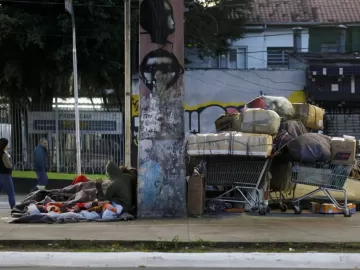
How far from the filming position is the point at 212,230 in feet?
28.0

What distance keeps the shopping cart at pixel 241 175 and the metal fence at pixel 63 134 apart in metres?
9.51

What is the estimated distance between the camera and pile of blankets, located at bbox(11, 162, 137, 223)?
30.9ft

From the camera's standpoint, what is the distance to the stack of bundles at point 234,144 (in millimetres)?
9539

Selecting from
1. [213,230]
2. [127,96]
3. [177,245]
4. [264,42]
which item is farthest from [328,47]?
[177,245]

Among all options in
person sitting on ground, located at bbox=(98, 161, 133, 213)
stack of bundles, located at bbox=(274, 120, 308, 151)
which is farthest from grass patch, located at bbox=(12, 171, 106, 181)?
stack of bundles, located at bbox=(274, 120, 308, 151)

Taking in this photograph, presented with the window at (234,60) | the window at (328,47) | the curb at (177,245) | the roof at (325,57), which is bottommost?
the curb at (177,245)

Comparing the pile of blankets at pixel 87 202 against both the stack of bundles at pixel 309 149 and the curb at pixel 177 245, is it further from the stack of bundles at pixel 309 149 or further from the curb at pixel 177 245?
the stack of bundles at pixel 309 149

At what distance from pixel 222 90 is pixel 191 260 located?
13736 millimetres

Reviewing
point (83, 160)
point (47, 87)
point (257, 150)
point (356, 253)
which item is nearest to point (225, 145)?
point (257, 150)

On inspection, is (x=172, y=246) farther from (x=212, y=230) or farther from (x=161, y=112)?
(x=161, y=112)

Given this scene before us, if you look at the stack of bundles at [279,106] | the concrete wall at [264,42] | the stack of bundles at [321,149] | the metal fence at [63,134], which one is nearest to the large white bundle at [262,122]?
the stack of bundles at [321,149]

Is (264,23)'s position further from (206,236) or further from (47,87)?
(206,236)

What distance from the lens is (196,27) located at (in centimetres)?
2112

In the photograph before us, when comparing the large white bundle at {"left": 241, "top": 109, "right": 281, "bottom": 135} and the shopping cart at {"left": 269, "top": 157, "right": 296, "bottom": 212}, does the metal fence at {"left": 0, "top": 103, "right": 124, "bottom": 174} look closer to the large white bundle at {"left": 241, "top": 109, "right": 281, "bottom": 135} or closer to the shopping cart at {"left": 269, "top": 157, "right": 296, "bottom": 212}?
the shopping cart at {"left": 269, "top": 157, "right": 296, "bottom": 212}
